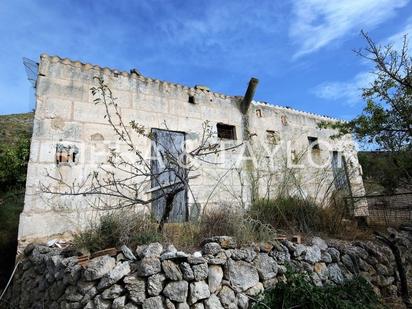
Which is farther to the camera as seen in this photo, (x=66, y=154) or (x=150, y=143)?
(x=150, y=143)

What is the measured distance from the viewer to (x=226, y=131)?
7.78m

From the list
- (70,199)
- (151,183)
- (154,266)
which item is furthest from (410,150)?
(70,199)

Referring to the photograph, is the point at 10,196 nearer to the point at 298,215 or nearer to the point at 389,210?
the point at 298,215

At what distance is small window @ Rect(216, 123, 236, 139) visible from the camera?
7.64 m

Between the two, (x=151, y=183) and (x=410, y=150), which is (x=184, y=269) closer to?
(x=151, y=183)

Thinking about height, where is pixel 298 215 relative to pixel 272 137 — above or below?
below

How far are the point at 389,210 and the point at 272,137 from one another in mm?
3326

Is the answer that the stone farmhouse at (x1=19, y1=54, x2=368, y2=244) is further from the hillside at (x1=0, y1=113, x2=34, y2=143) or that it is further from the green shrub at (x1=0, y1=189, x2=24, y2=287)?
the hillside at (x1=0, y1=113, x2=34, y2=143)

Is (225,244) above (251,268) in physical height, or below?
above

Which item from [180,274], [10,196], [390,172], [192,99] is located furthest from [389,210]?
[10,196]

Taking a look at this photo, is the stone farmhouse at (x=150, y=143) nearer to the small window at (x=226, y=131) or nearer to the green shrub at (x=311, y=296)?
the small window at (x=226, y=131)

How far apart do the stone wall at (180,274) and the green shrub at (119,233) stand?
0.28 m

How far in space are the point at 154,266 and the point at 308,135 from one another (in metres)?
7.44

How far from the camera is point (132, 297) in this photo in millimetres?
2963
